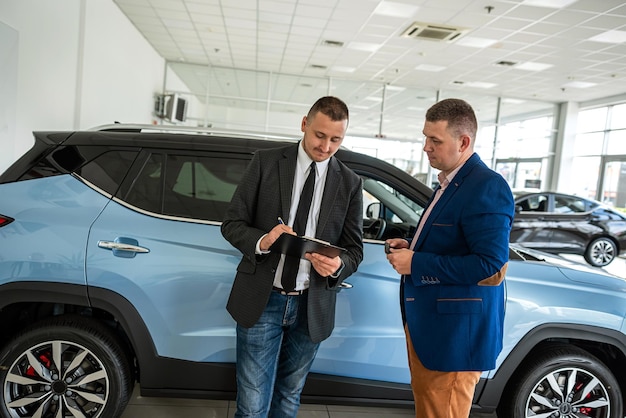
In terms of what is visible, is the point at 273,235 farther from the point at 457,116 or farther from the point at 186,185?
the point at 186,185

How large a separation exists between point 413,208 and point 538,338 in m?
0.83

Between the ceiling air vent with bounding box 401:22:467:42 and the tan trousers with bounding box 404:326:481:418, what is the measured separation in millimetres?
7268

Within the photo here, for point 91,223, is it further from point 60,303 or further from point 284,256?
point 284,256

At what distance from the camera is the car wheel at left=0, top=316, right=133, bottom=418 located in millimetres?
1904

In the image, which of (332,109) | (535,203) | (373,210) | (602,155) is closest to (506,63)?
(535,203)

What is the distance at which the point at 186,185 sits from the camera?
203 centimetres

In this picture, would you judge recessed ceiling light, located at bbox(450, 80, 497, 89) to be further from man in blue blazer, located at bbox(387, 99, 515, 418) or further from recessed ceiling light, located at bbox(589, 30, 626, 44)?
man in blue blazer, located at bbox(387, 99, 515, 418)

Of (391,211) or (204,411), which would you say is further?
(204,411)

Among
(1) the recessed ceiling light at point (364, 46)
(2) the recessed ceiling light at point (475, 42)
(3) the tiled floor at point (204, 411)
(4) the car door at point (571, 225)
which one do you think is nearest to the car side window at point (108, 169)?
(3) the tiled floor at point (204, 411)

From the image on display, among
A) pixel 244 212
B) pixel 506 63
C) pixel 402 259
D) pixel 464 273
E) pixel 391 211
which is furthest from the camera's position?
pixel 506 63

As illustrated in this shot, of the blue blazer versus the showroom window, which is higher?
the showroom window

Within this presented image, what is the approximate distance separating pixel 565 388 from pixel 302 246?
1628mm

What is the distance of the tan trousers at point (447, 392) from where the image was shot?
1462 millimetres

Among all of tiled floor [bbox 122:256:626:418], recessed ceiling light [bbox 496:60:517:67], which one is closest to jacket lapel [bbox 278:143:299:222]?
tiled floor [bbox 122:256:626:418]
